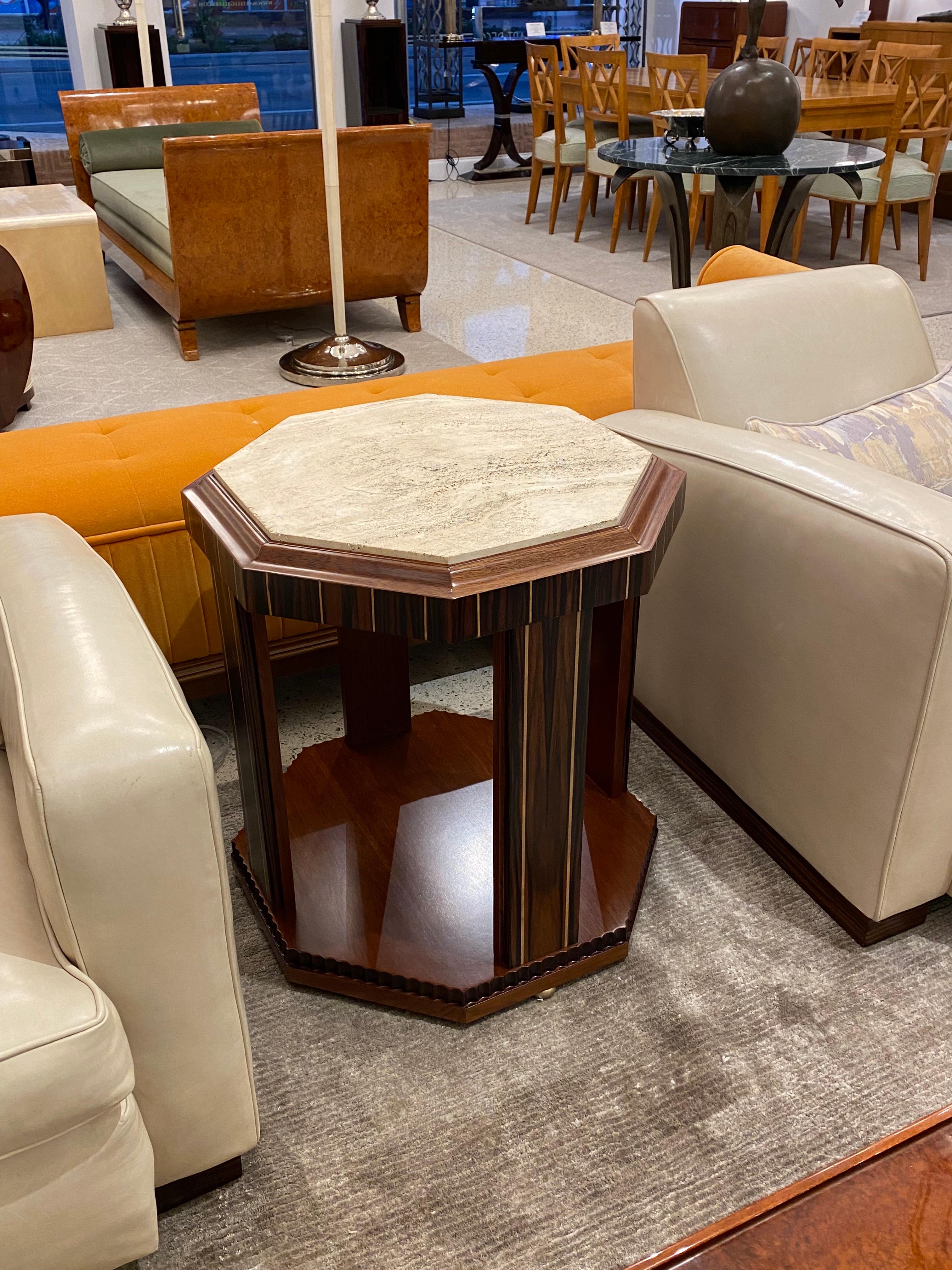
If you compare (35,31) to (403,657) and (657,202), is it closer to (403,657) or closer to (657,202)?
(657,202)

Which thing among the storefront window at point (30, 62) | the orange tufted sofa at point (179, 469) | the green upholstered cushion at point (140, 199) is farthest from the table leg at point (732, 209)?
the storefront window at point (30, 62)

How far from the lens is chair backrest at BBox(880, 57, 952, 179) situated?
4551mm

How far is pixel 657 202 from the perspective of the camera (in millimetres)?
5383

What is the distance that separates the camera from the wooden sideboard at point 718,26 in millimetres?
8305

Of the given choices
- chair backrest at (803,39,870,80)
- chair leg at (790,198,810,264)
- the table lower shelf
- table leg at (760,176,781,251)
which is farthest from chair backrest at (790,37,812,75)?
the table lower shelf

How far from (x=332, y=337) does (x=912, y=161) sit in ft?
9.64

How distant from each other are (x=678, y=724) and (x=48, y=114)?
8214 mm

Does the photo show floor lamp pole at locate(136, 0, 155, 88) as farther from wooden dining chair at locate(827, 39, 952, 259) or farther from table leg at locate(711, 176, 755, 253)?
wooden dining chair at locate(827, 39, 952, 259)

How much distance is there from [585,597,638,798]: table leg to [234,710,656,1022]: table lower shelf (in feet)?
0.16

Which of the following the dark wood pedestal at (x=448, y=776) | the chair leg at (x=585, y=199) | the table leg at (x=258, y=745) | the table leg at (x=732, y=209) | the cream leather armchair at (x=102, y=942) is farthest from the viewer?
the chair leg at (x=585, y=199)

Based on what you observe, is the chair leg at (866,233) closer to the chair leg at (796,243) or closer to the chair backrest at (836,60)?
the chair leg at (796,243)

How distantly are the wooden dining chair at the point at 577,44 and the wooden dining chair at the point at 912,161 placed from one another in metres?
1.85

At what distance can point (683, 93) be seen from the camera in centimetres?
516

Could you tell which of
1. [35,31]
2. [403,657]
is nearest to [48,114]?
[35,31]
